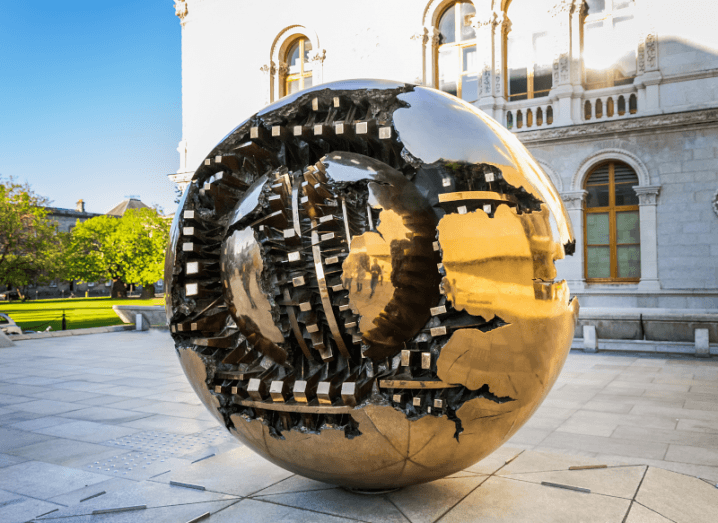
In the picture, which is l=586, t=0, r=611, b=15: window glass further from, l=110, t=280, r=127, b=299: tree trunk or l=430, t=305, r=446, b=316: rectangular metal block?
l=110, t=280, r=127, b=299: tree trunk

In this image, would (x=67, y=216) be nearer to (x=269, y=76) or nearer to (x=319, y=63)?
(x=269, y=76)

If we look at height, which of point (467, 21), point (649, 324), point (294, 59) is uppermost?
point (294, 59)

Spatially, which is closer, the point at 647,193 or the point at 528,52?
the point at 647,193

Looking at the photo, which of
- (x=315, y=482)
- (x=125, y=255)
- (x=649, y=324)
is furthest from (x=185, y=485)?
(x=125, y=255)

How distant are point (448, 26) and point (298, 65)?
6.24 metres

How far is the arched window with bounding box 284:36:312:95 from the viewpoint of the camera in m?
21.6

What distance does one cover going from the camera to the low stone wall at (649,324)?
37.3 ft

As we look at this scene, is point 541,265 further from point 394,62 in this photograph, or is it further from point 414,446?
point 394,62

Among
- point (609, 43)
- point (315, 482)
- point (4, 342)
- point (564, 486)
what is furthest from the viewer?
point (609, 43)

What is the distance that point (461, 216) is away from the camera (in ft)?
9.32

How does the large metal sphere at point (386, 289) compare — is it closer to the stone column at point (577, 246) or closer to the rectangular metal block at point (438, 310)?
the rectangular metal block at point (438, 310)

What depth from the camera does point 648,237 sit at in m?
15.3

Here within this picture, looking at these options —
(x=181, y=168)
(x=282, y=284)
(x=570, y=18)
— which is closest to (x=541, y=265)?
(x=282, y=284)

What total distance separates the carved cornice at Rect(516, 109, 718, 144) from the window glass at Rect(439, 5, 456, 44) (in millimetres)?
4319
